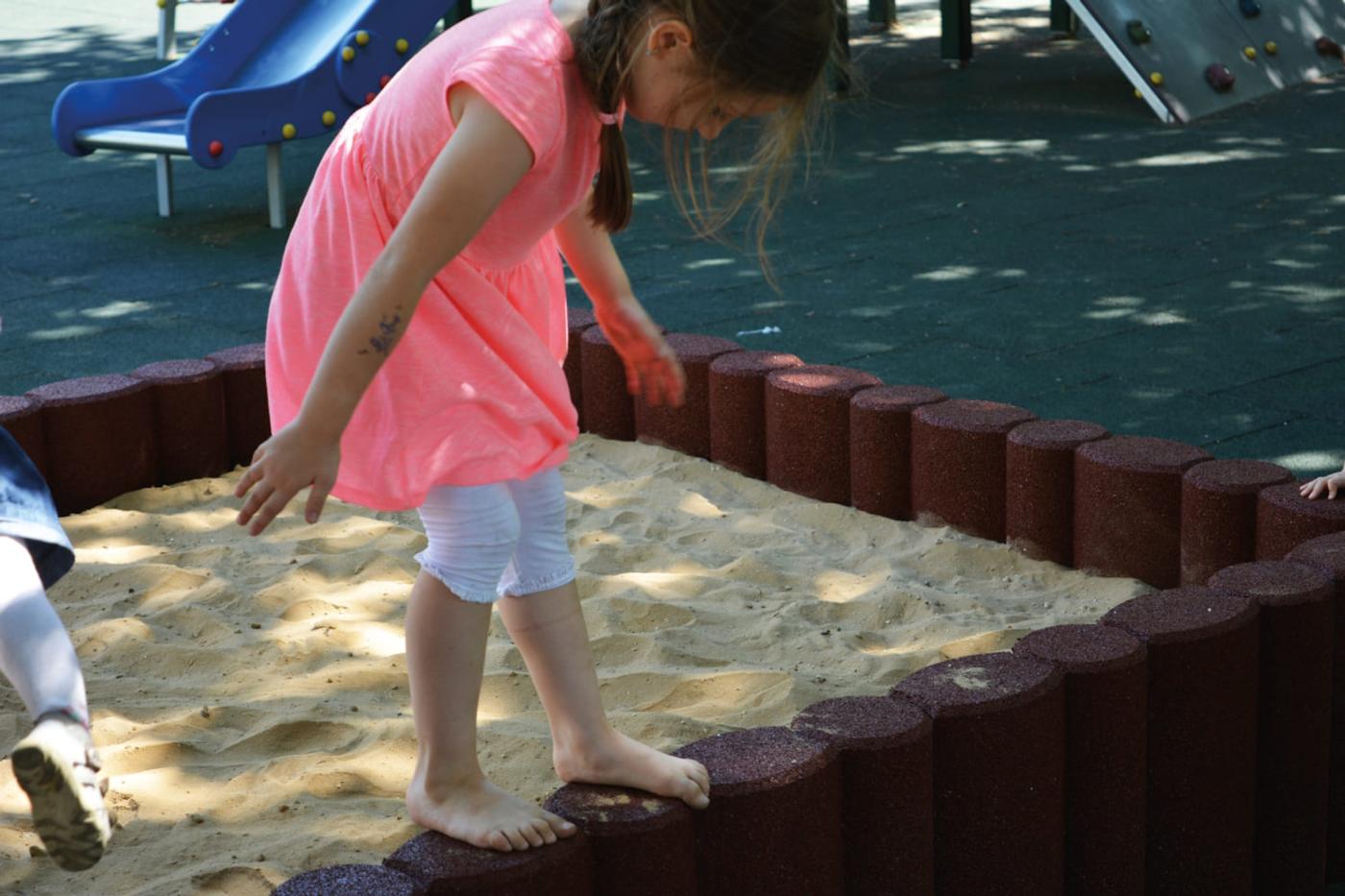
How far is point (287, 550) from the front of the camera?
12.8 ft

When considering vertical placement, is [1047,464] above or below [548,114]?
below

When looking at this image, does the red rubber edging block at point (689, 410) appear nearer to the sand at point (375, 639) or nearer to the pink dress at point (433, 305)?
the sand at point (375, 639)

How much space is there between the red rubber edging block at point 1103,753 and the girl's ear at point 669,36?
1093 millimetres

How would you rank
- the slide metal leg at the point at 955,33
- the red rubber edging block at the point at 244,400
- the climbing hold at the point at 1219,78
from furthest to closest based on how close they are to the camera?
the slide metal leg at the point at 955,33 < the climbing hold at the point at 1219,78 < the red rubber edging block at the point at 244,400

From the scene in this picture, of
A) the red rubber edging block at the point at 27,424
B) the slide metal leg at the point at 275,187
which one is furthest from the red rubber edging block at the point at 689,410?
the slide metal leg at the point at 275,187

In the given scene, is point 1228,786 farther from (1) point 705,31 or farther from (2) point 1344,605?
(1) point 705,31

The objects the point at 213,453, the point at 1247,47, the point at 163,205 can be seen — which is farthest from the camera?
the point at 1247,47

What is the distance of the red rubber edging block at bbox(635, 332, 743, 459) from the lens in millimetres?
4332

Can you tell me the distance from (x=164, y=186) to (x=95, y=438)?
364cm

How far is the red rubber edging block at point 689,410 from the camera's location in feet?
14.2

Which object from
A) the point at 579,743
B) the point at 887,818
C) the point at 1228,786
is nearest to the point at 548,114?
the point at 579,743

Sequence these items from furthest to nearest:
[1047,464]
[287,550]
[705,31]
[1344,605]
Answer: [287,550], [1047,464], [1344,605], [705,31]

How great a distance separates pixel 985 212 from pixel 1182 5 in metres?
3.16

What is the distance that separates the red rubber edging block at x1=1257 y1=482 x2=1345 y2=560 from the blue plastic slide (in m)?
4.93
